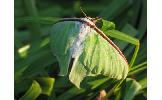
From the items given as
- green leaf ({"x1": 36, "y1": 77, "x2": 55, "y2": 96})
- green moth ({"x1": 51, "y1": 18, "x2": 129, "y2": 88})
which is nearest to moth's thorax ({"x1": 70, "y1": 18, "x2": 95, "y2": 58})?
green moth ({"x1": 51, "y1": 18, "x2": 129, "y2": 88})

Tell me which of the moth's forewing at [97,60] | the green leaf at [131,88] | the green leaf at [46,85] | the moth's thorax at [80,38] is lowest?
the green leaf at [131,88]

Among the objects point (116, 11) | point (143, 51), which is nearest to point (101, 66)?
point (143, 51)

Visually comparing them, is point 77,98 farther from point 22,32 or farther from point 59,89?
point 22,32

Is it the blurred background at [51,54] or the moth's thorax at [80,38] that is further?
the blurred background at [51,54]

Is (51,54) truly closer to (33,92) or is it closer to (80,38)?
(33,92)

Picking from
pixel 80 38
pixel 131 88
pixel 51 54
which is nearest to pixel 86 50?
pixel 80 38

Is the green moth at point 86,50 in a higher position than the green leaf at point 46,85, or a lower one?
higher

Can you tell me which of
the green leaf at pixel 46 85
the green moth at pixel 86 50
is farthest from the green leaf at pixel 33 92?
the green moth at pixel 86 50

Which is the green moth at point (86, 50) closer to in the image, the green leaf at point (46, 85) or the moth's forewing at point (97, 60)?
the moth's forewing at point (97, 60)
